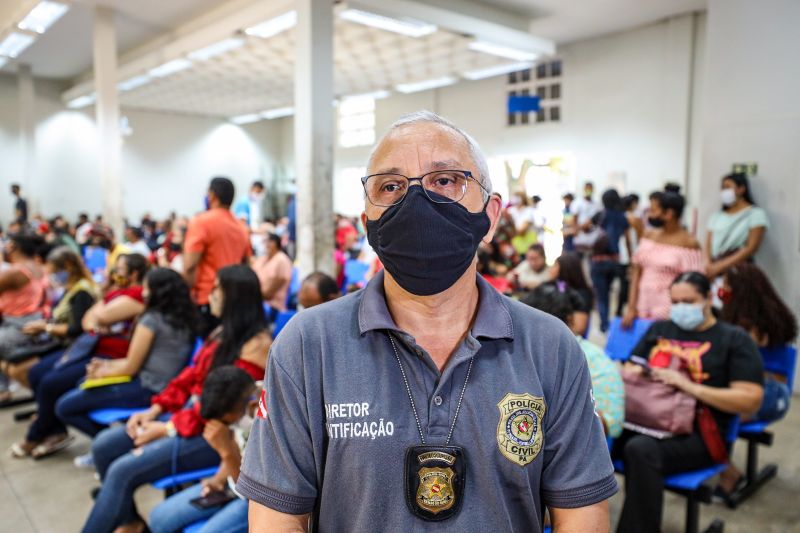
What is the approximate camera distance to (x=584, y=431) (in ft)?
3.72

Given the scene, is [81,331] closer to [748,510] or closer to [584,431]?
[584,431]

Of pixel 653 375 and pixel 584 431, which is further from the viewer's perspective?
pixel 653 375

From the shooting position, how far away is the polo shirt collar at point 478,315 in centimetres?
113

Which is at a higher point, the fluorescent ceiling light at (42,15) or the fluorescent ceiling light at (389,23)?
the fluorescent ceiling light at (42,15)

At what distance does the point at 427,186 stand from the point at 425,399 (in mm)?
420

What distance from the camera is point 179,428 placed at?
269 cm

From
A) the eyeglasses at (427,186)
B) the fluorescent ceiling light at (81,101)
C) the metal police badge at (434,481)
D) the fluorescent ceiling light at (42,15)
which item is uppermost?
the fluorescent ceiling light at (42,15)

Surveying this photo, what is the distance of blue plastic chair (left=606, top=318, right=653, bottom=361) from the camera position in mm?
3543

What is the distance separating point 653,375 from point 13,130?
1840 centimetres

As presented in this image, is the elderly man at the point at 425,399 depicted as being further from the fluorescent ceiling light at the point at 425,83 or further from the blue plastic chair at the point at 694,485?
the fluorescent ceiling light at the point at 425,83

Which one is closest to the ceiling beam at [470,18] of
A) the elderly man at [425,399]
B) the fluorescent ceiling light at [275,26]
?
the fluorescent ceiling light at [275,26]

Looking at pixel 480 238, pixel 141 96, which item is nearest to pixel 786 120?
pixel 480 238

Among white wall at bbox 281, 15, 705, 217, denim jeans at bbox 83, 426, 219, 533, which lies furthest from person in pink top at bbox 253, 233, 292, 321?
white wall at bbox 281, 15, 705, 217

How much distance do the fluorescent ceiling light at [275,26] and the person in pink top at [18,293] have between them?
416 centimetres
